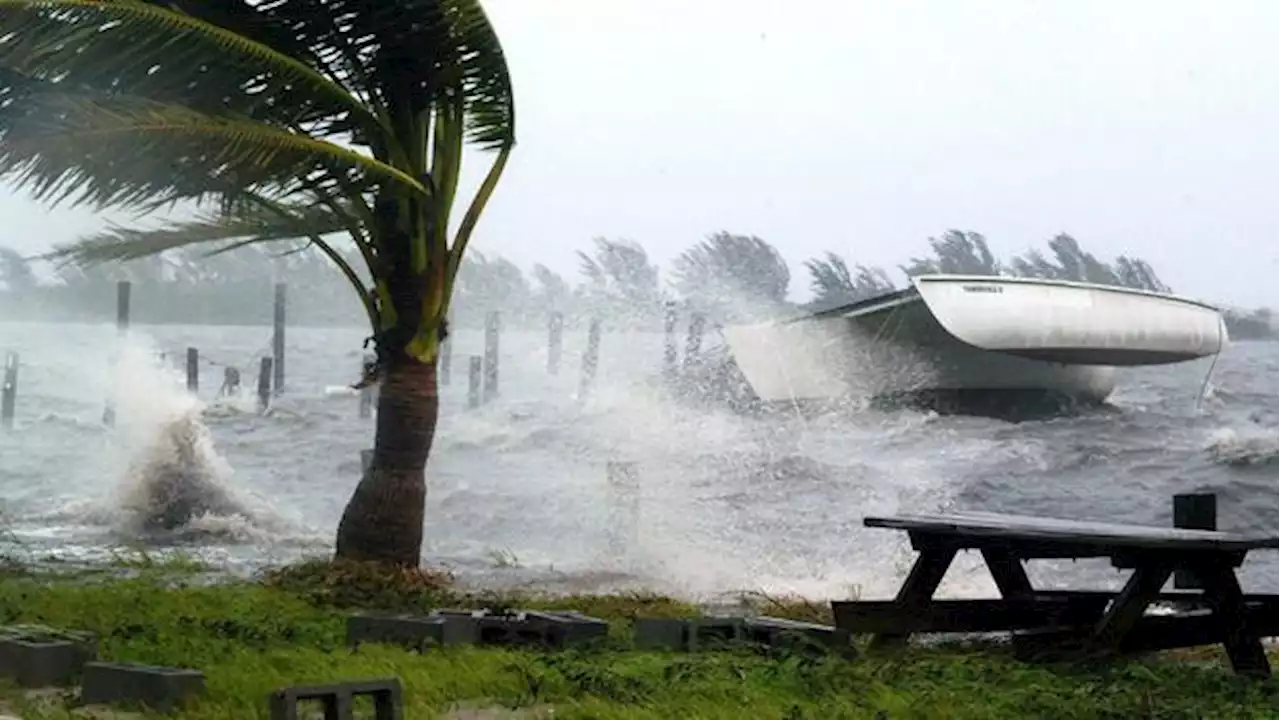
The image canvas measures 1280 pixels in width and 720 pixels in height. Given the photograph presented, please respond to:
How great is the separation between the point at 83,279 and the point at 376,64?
378 centimetres

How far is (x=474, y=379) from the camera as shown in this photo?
34.5ft

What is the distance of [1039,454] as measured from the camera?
936 centimetres

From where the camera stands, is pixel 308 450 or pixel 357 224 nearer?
pixel 357 224

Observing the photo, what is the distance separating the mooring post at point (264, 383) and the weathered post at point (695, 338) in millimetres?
2564

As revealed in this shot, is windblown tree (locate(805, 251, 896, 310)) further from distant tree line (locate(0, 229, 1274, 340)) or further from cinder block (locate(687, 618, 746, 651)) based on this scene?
cinder block (locate(687, 618, 746, 651))

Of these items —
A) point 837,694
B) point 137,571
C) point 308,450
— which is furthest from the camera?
point 308,450

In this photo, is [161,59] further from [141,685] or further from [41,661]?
[141,685]

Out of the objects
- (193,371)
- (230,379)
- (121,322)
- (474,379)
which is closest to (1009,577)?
(474,379)

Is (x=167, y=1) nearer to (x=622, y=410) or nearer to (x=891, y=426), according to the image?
(x=622, y=410)

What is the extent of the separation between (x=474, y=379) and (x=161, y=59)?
3469mm

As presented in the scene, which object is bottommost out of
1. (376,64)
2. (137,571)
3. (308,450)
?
(137,571)

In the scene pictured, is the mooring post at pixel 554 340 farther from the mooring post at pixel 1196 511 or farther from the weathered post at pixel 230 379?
the mooring post at pixel 1196 511

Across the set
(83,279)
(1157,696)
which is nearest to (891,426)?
(1157,696)

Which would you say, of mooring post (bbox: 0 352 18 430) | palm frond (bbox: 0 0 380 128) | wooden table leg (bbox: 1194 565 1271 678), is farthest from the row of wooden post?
wooden table leg (bbox: 1194 565 1271 678)
